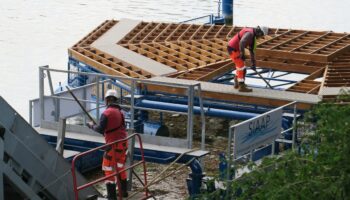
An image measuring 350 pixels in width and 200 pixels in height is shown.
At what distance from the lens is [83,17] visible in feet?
167

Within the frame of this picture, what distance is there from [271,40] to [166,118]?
140 inches

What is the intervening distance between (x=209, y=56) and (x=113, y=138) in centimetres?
880

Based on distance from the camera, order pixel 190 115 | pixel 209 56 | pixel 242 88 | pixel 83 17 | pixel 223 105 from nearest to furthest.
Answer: pixel 190 115 < pixel 242 88 < pixel 223 105 < pixel 209 56 < pixel 83 17

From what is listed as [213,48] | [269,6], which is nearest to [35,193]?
[213,48]

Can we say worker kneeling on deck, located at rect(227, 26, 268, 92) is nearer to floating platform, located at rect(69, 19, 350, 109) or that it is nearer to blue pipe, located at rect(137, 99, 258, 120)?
floating platform, located at rect(69, 19, 350, 109)


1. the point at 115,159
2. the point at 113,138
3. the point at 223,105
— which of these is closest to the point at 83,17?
the point at 223,105

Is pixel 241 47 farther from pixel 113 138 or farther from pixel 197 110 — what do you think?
pixel 113 138

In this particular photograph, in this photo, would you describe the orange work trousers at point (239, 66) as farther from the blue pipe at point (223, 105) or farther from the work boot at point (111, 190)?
the work boot at point (111, 190)

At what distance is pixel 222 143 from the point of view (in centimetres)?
2078

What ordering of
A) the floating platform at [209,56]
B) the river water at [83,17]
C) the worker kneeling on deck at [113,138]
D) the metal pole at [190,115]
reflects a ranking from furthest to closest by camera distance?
the river water at [83,17], the floating platform at [209,56], the metal pole at [190,115], the worker kneeling on deck at [113,138]

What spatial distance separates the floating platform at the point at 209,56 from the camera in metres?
18.1

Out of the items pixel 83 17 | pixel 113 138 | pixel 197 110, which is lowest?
pixel 83 17

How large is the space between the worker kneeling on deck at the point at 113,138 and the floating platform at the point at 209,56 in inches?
192

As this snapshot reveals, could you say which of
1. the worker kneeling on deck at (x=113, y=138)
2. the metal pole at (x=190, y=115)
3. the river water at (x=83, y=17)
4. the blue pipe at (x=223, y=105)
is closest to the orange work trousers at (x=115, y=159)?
the worker kneeling on deck at (x=113, y=138)
